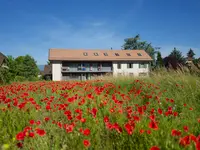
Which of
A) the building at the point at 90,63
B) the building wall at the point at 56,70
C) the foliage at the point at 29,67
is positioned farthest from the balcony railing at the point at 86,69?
the foliage at the point at 29,67

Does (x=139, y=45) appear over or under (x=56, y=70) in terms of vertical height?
over

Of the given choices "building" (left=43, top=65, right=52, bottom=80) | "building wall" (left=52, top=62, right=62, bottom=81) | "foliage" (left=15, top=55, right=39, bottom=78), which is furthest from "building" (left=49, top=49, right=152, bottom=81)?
"foliage" (left=15, top=55, right=39, bottom=78)

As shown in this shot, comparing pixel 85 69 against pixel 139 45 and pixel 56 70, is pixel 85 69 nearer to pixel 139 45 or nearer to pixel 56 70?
pixel 56 70

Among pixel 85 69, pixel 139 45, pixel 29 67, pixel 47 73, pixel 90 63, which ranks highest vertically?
pixel 139 45

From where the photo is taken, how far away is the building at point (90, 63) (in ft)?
106

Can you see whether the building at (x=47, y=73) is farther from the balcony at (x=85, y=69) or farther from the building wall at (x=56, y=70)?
the balcony at (x=85, y=69)

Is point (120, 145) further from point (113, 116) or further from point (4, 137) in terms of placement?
point (4, 137)

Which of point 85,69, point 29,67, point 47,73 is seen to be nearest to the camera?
point 85,69

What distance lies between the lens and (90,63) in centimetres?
3469

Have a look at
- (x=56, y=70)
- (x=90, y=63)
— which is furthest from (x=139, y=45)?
(x=56, y=70)

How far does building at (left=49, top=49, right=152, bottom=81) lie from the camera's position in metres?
32.4

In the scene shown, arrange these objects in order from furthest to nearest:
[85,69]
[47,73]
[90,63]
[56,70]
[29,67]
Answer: [47,73] < [29,67] < [90,63] < [85,69] < [56,70]

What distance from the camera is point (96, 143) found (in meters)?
2.18

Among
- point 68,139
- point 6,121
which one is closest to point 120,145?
point 68,139
